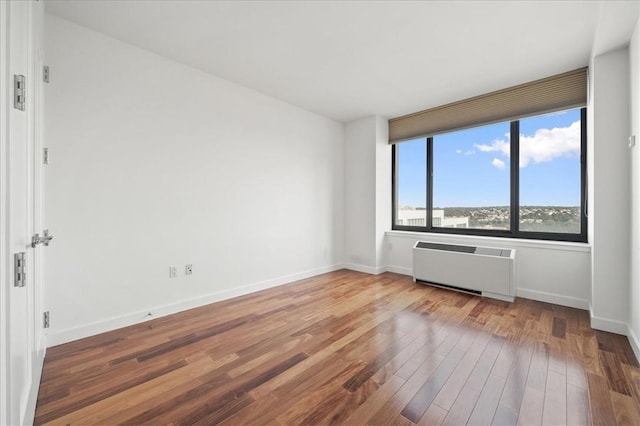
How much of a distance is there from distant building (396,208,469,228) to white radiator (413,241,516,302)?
1.74 feet

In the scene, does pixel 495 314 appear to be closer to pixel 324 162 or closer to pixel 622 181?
pixel 622 181

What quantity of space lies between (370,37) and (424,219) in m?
3.00

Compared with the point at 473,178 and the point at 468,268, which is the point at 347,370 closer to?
the point at 468,268

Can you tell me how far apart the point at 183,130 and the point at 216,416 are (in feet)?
8.71

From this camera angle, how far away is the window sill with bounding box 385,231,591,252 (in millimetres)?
3082

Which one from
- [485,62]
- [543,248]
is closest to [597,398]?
[543,248]

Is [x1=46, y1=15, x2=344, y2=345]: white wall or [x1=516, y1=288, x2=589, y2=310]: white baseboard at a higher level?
[x1=46, y1=15, x2=344, y2=345]: white wall

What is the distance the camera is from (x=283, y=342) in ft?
7.54

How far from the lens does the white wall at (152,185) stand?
2.29 meters

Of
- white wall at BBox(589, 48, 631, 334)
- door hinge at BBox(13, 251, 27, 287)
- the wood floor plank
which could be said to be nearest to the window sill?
white wall at BBox(589, 48, 631, 334)

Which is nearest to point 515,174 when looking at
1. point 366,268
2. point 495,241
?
point 495,241

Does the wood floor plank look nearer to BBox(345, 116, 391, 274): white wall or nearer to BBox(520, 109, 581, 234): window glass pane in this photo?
BBox(520, 109, 581, 234): window glass pane

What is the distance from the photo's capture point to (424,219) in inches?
181

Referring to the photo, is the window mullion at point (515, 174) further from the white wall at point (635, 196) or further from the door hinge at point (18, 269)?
the door hinge at point (18, 269)
